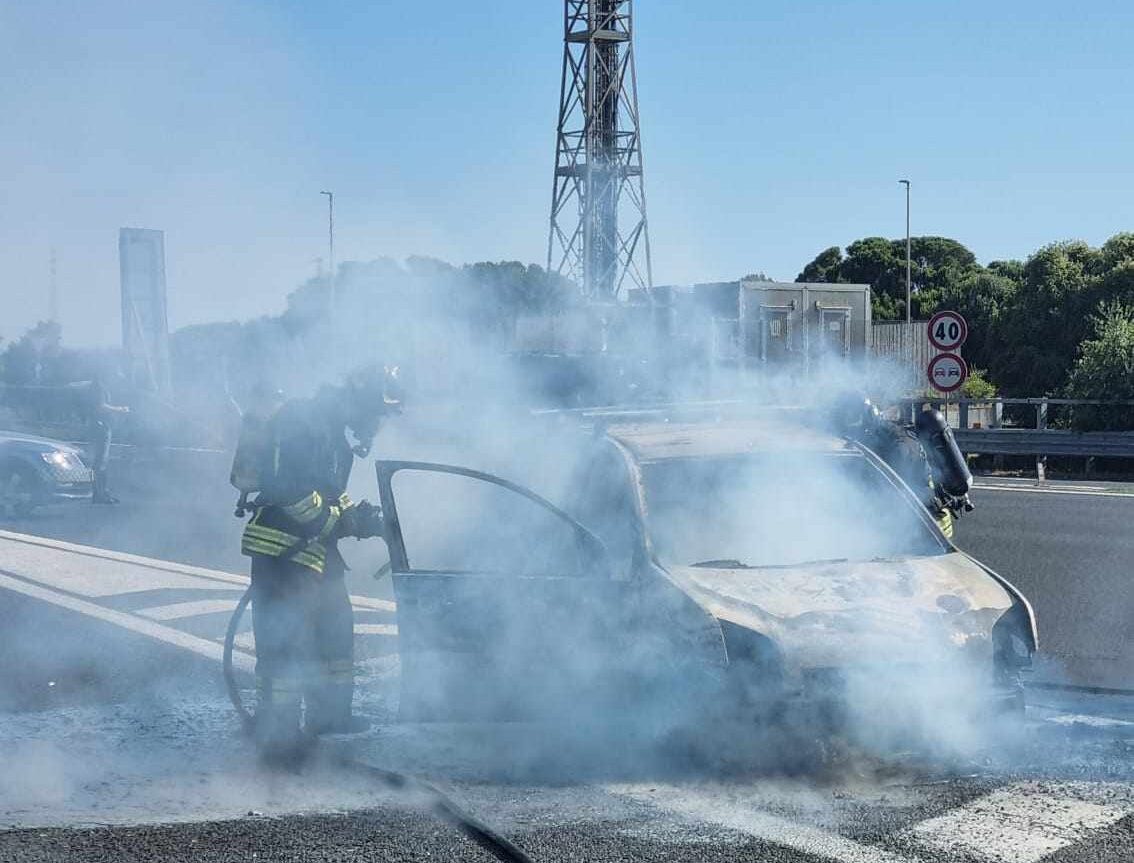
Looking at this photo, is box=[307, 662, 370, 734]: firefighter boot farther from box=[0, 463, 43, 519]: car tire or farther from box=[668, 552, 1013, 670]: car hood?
box=[0, 463, 43, 519]: car tire

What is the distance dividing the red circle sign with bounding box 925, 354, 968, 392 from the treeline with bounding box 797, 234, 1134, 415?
13.8ft

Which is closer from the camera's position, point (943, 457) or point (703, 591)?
point (703, 591)

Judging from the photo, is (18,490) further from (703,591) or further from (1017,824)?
(1017,824)

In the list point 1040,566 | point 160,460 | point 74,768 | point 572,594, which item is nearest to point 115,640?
point 74,768

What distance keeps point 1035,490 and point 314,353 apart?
11.4 metres

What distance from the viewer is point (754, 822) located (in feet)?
15.6

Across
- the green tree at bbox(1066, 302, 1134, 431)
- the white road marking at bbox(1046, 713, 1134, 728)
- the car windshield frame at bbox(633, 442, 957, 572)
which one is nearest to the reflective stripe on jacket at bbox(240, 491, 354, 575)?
the car windshield frame at bbox(633, 442, 957, 572)

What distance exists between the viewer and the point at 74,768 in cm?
564

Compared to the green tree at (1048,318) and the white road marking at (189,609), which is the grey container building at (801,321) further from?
the green tree at (1048,318)

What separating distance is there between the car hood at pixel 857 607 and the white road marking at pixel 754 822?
554mm

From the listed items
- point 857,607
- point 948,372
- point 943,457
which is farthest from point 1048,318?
point 857,607

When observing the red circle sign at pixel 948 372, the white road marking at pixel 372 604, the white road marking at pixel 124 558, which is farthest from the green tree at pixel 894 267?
the white road marking at pixel 372 604

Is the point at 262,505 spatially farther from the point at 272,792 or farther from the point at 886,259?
the point at 886,259

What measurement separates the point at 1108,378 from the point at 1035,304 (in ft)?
56.9
